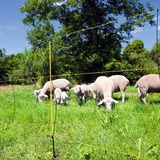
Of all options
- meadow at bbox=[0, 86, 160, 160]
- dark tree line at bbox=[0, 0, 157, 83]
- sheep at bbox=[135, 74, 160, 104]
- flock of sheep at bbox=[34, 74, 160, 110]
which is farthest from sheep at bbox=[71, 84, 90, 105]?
dark tree line at bbox=[0, 0, 157, 83]

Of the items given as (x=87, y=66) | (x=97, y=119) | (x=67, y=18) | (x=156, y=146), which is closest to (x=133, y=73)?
(x=87, y=66)

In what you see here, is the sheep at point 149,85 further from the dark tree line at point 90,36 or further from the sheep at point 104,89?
the dark tree line at point 90,36

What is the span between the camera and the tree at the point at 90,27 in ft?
75.3

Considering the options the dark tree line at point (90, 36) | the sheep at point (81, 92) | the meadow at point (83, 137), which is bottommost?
the meadow at point (83, 137)

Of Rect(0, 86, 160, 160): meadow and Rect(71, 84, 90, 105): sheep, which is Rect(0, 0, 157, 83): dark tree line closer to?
Rect(71, 84, 90, 105): sheep

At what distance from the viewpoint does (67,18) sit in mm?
24641

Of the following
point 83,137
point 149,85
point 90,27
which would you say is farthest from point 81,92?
point 90,27

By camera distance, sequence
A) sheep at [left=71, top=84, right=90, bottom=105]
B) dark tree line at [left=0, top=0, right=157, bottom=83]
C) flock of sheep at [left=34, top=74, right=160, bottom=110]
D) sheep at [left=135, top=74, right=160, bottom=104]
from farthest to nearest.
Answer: dark tree line at [left=0, top=0, right=157, bottom=83] < sheep at [left=71, top=84, right=90, bottom=105] < sheep at [left=135, top=74, right=160, bottom=104] < flock of sheep at [left=34, top=74, right=160, bottom=110]

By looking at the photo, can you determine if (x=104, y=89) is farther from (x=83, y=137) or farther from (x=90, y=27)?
(x=90, y=27)

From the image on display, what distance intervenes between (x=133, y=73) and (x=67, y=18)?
9.14m

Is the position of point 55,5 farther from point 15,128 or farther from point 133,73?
point 15,128

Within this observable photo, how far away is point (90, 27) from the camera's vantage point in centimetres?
2319

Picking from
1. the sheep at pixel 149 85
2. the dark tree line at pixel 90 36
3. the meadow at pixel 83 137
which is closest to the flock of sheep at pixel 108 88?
the sheep at pixel 149 85

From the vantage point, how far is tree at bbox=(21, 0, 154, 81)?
22938 mm
